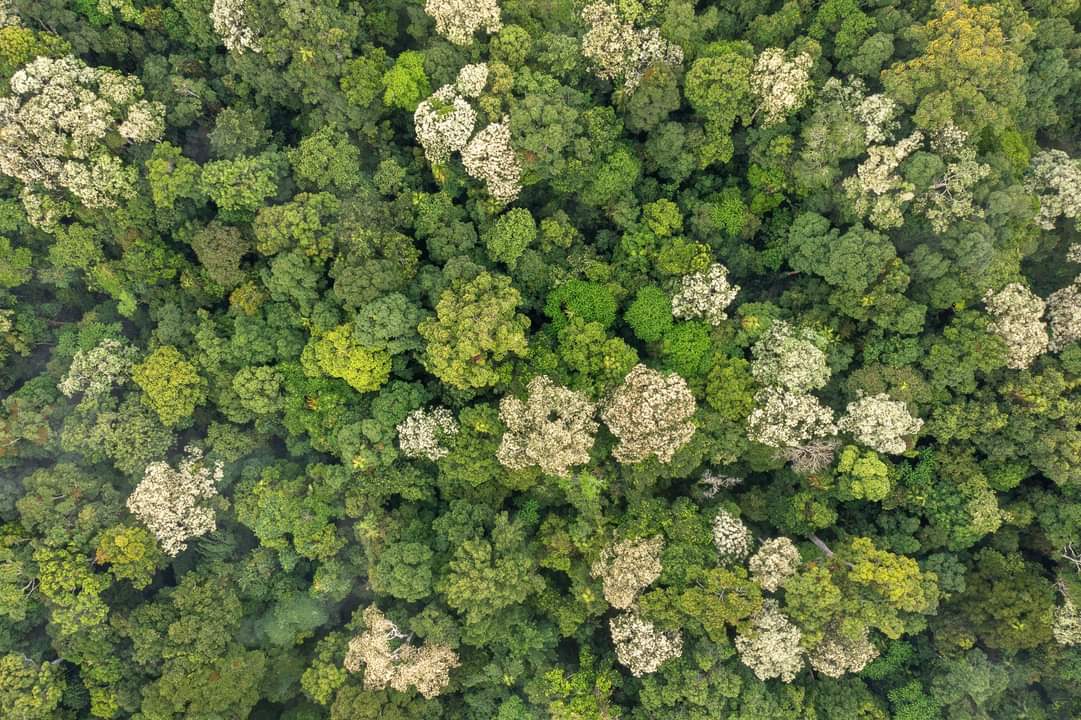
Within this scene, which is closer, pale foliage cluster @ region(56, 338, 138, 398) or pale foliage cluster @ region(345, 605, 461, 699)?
pale foliage cluster @ region(345, 605, 461, 699)

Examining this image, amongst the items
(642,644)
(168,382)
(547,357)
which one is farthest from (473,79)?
(642,644)

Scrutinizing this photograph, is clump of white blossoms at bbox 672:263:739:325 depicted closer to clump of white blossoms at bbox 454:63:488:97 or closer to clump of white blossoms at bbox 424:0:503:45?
clump of white blossoms at bbox 454:63:488:97

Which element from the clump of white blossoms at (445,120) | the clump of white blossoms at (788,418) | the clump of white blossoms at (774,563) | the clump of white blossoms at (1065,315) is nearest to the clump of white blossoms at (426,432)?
the clump of white blossoms at (445,120)

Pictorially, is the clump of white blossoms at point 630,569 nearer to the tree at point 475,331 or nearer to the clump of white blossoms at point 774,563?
A: the clump of white blossoms at point 774,563

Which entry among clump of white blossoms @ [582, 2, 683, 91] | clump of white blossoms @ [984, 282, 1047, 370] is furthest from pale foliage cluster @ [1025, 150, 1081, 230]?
clump of white blossoms @ [582, 2, 683, 91]

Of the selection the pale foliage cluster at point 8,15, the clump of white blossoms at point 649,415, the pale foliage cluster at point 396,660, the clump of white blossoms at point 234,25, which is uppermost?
the clump of white blossoms at point 234,25

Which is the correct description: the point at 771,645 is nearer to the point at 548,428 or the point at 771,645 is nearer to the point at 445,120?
the point at 548,428
